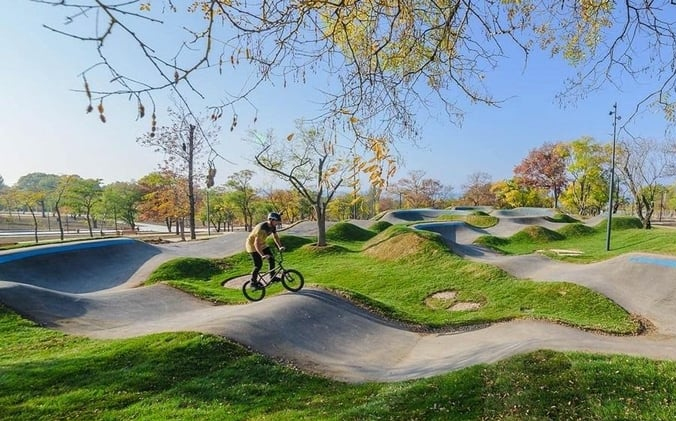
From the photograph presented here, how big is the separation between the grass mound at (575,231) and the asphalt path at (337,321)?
14.8 m

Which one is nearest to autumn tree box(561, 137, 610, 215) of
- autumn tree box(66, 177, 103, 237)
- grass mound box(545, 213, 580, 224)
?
grass mound box(545, 213, 580, 224)

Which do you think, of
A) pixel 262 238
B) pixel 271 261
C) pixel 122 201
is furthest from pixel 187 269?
pixel 122 201

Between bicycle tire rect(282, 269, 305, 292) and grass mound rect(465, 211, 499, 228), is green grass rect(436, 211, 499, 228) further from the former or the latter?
bicycle tire rect(282, 269, 305, 292)

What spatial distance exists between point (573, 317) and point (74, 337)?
40.8ft

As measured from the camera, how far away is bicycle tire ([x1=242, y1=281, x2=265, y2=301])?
11750 mm

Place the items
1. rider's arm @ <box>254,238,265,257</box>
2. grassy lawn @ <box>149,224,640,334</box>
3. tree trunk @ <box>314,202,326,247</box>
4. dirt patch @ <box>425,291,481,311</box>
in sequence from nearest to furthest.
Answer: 1. rider's arm @ <box>254,238,265,257</box>
2. grassy lawn @ <box>149,224,640,334</box>
3. dirt patch @ <box>425,291,481,311</box>
4. tree trunk @ <box>314,202,326,247</box>

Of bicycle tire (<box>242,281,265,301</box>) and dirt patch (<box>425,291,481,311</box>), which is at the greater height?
bicycle tire (<box>242,281,265,301</box>)

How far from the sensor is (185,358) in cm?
725

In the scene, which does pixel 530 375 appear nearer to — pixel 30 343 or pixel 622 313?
pixel 622 313

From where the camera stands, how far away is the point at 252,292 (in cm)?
1238

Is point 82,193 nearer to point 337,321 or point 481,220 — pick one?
point 481,220

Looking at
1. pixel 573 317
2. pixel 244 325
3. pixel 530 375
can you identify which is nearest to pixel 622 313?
pixel 573 317

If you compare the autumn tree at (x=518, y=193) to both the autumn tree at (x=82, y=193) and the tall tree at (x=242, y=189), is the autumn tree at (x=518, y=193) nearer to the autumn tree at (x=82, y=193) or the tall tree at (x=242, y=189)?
the tall tree at (x=242, y=189)

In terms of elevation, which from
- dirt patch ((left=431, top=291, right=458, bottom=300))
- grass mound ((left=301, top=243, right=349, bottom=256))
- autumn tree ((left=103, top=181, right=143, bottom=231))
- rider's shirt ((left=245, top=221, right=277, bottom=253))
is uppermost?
autumn tree ((left=103, top=181, right=143, bottom=231))
